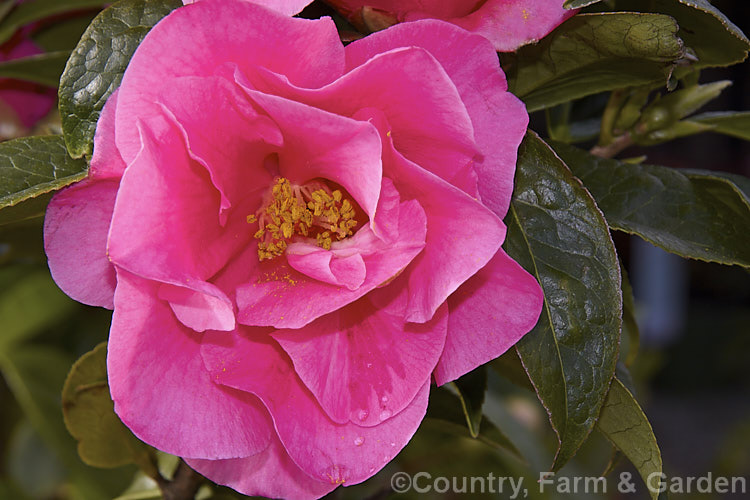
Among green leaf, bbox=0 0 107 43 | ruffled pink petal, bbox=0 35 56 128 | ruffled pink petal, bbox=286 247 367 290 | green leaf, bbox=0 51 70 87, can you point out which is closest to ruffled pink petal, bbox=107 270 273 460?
ruffled pink petal, bbox=286 247 367 290

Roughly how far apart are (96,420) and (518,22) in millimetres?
666

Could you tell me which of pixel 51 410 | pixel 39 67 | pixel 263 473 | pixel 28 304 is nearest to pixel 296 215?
pixel 263 473

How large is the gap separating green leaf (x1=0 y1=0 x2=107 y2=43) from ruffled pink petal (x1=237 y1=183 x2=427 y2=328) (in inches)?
21.9

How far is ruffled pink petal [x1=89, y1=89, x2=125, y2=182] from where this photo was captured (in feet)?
1.81

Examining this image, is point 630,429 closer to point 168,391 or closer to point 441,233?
point 441,233

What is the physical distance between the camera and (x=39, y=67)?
0.90 meters

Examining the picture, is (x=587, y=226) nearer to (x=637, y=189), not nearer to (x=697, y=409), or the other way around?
(x=637, y=189)

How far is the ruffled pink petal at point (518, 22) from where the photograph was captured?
0.59 metres

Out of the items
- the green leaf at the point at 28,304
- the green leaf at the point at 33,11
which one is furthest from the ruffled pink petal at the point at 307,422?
the green leaf at the point at 28,304

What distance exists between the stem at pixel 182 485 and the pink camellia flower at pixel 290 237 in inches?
9.4

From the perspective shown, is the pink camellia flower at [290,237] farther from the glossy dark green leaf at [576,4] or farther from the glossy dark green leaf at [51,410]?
the glossy dark green leaf at [51,410]

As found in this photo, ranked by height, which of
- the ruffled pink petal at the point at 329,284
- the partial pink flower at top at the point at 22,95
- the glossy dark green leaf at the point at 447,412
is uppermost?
the ruffled pink petal at the point at 329,284

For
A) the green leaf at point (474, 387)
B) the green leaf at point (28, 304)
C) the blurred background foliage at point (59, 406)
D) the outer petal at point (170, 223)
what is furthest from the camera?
the green leaf at point (28, 304)

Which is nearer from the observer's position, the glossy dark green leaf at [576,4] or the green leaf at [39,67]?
the glossy dark green leaf at [576,4]
